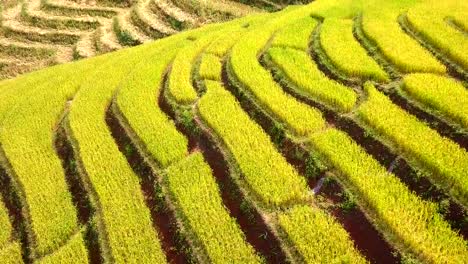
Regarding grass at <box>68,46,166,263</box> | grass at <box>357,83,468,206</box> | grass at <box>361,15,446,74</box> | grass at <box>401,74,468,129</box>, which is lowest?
grass at <box>68,46,166,263</box>

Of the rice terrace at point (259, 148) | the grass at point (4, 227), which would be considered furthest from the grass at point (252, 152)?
the grass at point (4, 227)

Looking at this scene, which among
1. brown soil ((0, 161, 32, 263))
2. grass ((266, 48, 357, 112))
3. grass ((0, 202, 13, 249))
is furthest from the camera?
grass ((266, 48, 357, 112))

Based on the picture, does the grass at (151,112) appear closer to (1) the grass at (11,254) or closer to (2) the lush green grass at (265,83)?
(2) the lush green grass at (265,83)

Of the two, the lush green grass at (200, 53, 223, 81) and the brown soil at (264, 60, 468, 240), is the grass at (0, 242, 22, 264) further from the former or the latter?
the brown soil at (264, 60, 468, 240)

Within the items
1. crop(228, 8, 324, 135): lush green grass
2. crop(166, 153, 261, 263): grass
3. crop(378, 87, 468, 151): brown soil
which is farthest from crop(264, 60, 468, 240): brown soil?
crop(166, 153, 261, 263): grass

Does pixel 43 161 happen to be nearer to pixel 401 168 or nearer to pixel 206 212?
pixel 206 212
